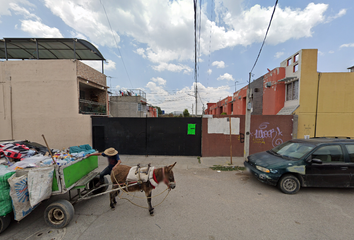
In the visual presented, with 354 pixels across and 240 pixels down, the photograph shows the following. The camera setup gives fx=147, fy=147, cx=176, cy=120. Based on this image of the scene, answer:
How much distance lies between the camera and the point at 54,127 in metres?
8.98

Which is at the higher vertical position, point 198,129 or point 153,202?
point 198,129

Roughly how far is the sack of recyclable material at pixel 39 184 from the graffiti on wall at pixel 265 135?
8334mm

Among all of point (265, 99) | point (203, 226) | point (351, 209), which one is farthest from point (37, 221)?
point (265, 99)

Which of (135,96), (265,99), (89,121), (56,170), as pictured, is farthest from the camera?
(135,96)

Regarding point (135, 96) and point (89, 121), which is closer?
point (89, 121)

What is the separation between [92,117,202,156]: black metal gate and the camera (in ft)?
26.9

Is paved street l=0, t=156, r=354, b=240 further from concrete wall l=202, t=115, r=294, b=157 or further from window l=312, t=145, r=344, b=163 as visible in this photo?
concrete wall l=202, t=115, r=294, b=157

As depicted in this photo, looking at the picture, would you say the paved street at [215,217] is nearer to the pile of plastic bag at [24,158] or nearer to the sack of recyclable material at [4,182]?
the sack of recyclable material at [4,182]

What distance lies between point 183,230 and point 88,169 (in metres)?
2.70


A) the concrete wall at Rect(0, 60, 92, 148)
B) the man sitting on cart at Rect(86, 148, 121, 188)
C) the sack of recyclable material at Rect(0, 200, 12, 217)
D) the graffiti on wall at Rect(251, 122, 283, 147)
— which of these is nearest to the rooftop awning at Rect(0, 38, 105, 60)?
the concrete wall at Rect(0, 60, 92, 148)

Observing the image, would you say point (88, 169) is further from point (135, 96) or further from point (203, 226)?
point (135, 96)

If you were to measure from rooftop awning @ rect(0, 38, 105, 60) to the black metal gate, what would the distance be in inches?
201

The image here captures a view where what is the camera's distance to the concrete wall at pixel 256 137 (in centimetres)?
791

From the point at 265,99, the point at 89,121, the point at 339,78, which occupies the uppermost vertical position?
the point at 339,78
